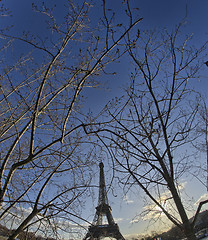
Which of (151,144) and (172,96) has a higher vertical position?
(172,96)

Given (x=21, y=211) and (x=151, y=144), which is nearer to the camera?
(x=151, y=144)

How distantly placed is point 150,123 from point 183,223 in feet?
4.44

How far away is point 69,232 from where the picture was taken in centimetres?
247

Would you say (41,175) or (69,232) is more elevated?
(41,175)

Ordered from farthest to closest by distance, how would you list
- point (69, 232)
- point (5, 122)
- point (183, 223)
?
point (5, 122) → point (69, 232) → point (183, 223)

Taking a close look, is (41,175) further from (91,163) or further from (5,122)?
(5,122)

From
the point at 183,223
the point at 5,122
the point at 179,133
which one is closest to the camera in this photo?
the point at 183,223

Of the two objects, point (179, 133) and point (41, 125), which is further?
point (41, 125)

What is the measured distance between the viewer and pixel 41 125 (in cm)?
317

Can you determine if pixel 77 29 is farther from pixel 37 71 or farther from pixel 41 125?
pixel 41 125

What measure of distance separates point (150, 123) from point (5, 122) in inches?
98.1

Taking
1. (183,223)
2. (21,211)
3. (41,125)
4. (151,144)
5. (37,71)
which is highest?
(37,71)

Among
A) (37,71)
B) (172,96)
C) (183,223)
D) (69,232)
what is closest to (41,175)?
(69,232)

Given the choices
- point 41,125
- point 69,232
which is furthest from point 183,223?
point 41,125
